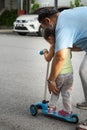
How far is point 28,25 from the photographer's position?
904 inches

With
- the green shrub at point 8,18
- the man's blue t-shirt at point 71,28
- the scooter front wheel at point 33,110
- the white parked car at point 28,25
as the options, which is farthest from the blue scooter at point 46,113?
the green shrub at point 8,18

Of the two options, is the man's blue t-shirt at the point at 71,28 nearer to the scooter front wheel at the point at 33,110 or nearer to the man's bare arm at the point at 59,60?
the man's bare arm at the point at 59,60

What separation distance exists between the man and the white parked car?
1692cm

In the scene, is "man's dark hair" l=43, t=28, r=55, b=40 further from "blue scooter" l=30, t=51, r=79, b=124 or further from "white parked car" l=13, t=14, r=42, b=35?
"white parked car" l=13, t=14, r=42, b=35

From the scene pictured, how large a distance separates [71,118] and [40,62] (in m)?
6.31

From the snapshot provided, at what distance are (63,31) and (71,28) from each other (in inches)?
4.1

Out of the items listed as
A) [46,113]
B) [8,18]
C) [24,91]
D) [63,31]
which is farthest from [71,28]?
[8,18]

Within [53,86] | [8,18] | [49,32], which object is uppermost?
[49,32]

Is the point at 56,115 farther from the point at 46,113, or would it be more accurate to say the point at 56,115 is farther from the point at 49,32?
the point at 49,32

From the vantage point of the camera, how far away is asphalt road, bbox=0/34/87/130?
6203 millimetres

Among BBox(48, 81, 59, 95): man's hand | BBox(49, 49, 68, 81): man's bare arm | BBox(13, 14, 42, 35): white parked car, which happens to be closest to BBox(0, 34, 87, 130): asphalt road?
BBox(48, 81, 59, 95): man's hand

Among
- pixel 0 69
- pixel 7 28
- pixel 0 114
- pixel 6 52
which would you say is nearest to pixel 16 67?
pixel 0 69

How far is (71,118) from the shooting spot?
6.11m

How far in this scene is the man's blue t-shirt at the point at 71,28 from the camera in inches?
209
